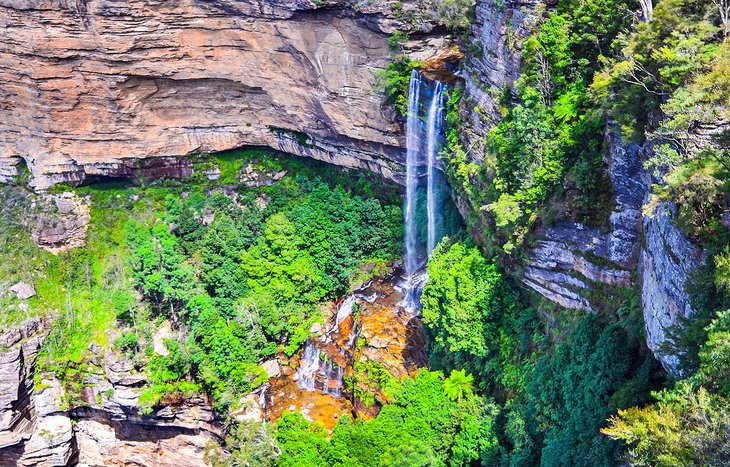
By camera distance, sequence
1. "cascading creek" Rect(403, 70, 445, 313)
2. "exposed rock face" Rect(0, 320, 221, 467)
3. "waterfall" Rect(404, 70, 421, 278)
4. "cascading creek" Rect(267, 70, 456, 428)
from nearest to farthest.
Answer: "cascading creek" Rect(267, 70, 456, 428), "exposed rock face" Rect(0, 320, 221, 467), "cascading creek" Rect(403, 70, 445, 313), "waterfall" Rect(404, 70, 421, 278)

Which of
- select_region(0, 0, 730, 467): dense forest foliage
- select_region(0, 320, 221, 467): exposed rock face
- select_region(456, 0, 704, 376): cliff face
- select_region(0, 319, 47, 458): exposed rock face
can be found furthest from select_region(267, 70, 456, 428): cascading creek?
select_region(0, 319, 47, 458): exposed rock face

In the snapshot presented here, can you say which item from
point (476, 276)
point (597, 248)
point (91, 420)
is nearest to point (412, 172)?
point (476, 276)

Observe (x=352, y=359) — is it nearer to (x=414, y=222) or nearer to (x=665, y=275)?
(x=414, y=222)

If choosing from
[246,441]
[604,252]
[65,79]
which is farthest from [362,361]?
[65,79]

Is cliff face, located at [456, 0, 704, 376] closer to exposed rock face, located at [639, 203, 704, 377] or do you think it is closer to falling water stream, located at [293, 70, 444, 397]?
exposed rock face, located at [639, 203, 704, 377]

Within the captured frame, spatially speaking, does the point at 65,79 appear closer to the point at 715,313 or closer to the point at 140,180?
the point at 140,180
